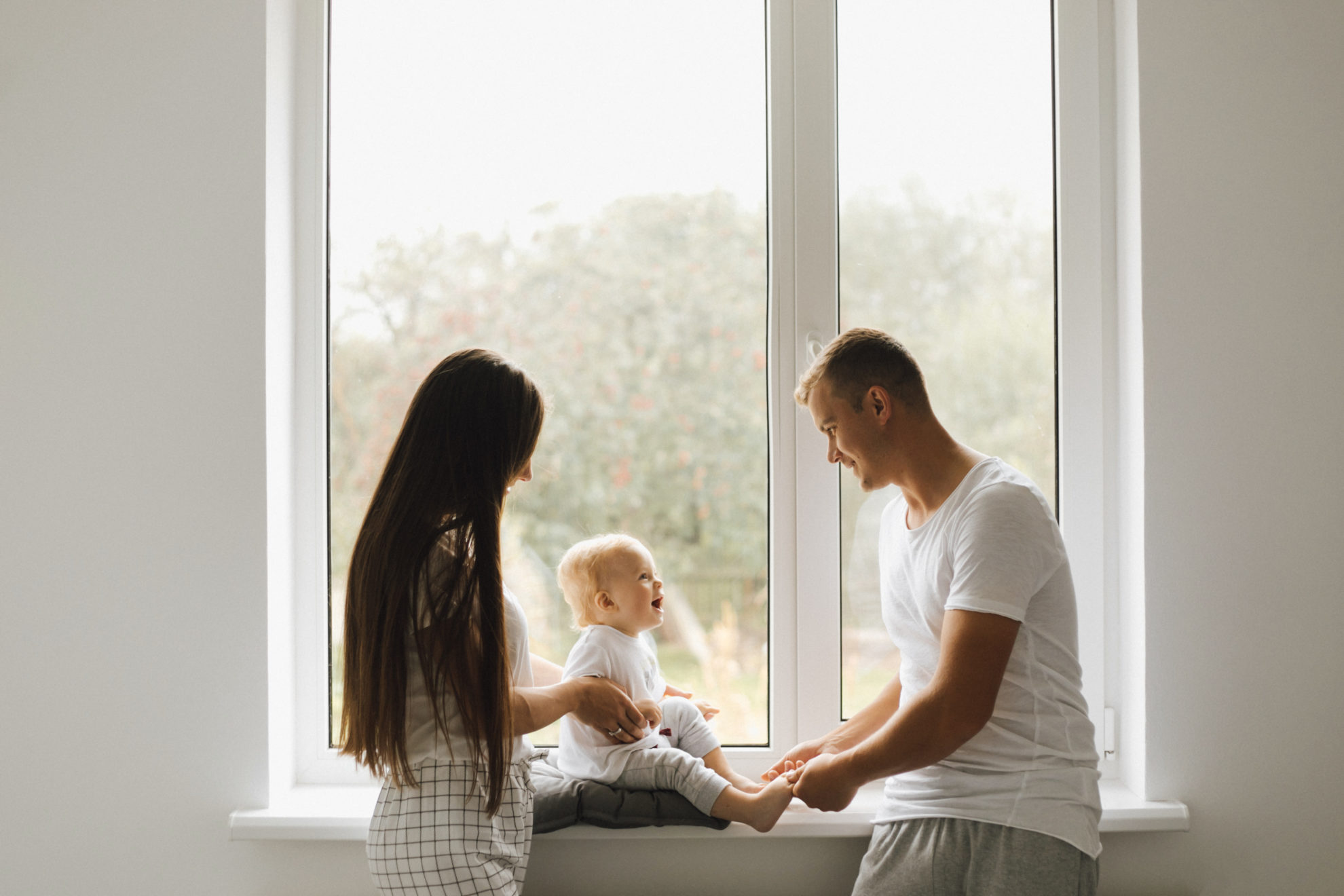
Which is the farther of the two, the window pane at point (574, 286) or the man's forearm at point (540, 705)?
the window pane at point (574, 286)

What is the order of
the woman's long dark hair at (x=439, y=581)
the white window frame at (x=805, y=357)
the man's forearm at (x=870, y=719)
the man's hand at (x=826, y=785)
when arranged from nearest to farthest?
the woman's long dark hair at (x=439, y=581)
the man's hand at (x=826, y=785)
the man's forearm at (x=870, y=719)
the white window frame at (x=805, y=357)

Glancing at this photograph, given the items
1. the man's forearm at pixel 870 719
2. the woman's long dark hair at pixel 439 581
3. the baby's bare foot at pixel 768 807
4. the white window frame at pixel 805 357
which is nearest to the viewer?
the woman's long dark hair at pixel 439 581

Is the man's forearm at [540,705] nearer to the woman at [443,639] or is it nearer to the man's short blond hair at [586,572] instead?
the woman at [443,639]

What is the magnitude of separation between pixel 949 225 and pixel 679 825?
1.27 m

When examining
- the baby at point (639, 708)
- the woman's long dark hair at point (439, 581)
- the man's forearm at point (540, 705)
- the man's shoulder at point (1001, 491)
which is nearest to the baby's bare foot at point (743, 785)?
the baby at point (639, 708)

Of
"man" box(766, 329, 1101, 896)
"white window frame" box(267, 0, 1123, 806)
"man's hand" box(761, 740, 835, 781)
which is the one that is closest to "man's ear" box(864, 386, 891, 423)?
"man" box(766, 329, 1101, 896)

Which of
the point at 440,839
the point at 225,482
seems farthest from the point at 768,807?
the point at 225,482

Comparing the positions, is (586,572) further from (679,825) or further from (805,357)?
(805,357)

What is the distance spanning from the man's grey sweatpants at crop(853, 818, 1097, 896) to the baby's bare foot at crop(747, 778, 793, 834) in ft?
0.55

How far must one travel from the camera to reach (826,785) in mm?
1489

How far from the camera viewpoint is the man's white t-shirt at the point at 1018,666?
137 cm

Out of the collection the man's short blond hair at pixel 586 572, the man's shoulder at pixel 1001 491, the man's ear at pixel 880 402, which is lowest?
the man's short blond hair at pixel 586 572

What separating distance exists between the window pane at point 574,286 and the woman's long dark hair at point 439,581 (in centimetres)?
49

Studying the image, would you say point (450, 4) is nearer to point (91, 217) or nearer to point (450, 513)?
point (91, 217)
